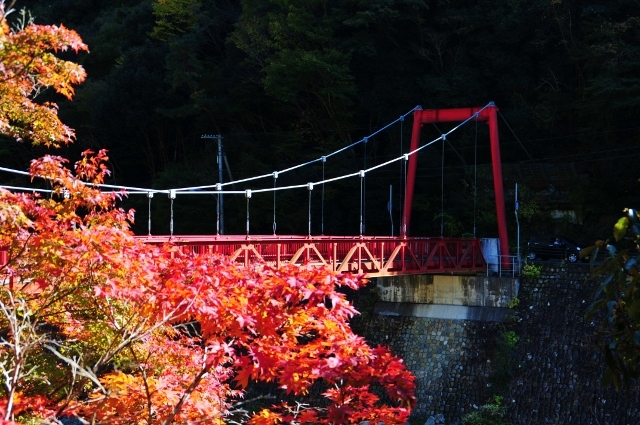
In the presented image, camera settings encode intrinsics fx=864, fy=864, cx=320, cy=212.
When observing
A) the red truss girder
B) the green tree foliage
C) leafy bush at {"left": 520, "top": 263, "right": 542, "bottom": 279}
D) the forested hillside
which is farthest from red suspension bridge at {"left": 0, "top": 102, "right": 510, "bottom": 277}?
the green tree foliage

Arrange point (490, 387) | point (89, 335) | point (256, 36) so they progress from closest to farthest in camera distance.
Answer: point (89, 335)
point (490, 387)
point (256, 36)

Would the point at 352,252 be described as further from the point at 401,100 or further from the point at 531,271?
the point at 401,100

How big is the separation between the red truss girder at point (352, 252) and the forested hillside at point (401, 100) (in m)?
4.39

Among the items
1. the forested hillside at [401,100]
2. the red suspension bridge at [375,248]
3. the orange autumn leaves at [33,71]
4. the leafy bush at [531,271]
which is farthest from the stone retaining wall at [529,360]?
the orange autumn leaves at [33,71]

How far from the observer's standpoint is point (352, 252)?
1535cm

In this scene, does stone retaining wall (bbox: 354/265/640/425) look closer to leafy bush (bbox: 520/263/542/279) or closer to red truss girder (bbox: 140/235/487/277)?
leafy bush (bbox: 520/263/542/279)

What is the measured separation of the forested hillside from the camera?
2291 cm

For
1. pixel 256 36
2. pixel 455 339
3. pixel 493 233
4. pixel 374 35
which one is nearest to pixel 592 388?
pixel 455 339

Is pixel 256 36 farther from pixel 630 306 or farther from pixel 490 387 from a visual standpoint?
pixel 630 306

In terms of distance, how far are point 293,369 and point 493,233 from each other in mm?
18570

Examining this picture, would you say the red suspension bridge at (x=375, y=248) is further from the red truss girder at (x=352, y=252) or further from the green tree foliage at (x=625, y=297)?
the green tree foliage at (x=625, y=297)

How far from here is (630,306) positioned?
5453 mm

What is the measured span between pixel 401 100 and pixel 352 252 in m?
11.6

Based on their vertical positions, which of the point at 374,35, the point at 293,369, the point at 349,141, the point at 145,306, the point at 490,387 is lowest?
the point at 490,387
